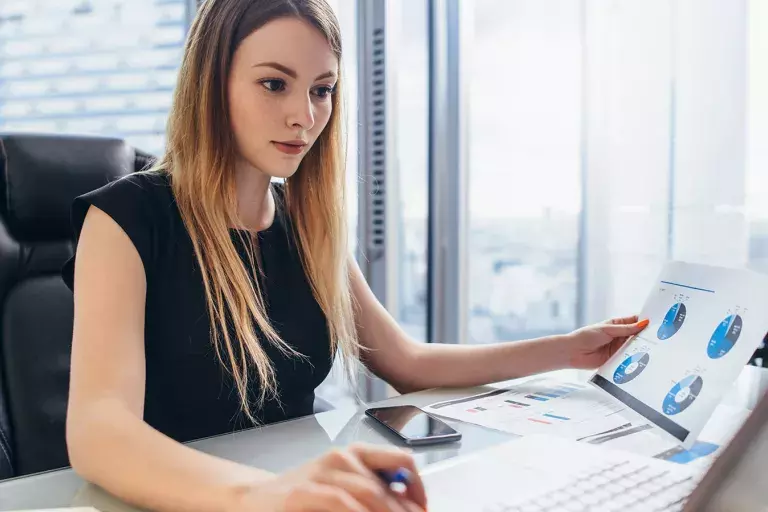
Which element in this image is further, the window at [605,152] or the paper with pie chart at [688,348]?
the window at [605,152]

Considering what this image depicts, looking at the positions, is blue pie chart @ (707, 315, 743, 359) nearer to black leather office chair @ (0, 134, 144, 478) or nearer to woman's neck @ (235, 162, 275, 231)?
woman's neck @ (235, 162, 275, 231)

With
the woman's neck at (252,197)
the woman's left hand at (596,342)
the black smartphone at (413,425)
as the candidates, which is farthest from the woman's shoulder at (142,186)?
the woman's left hand at (596,342)

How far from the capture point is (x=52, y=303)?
1054 mm

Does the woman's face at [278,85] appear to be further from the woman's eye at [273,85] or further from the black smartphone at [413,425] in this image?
the black smartphone at [413,425]

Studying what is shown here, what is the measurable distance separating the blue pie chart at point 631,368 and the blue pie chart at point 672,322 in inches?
1.4

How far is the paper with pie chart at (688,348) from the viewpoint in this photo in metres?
0.73

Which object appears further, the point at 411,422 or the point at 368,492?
the point at 411,422

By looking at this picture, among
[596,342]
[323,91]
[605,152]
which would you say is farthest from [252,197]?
[605,152]

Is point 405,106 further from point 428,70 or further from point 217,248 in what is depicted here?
point 217,248

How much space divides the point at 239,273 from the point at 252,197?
0.61 ft

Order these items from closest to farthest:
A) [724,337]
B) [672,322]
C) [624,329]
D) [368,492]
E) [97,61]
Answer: [368,492] → [724,337] → [672,322] → [624,329] → [97,61]

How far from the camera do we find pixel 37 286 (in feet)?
3.45

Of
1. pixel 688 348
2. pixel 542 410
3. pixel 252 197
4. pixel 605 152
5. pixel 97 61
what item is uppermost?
pixel 97 61

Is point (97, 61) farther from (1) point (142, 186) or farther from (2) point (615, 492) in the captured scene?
(2) point (615, 492)
